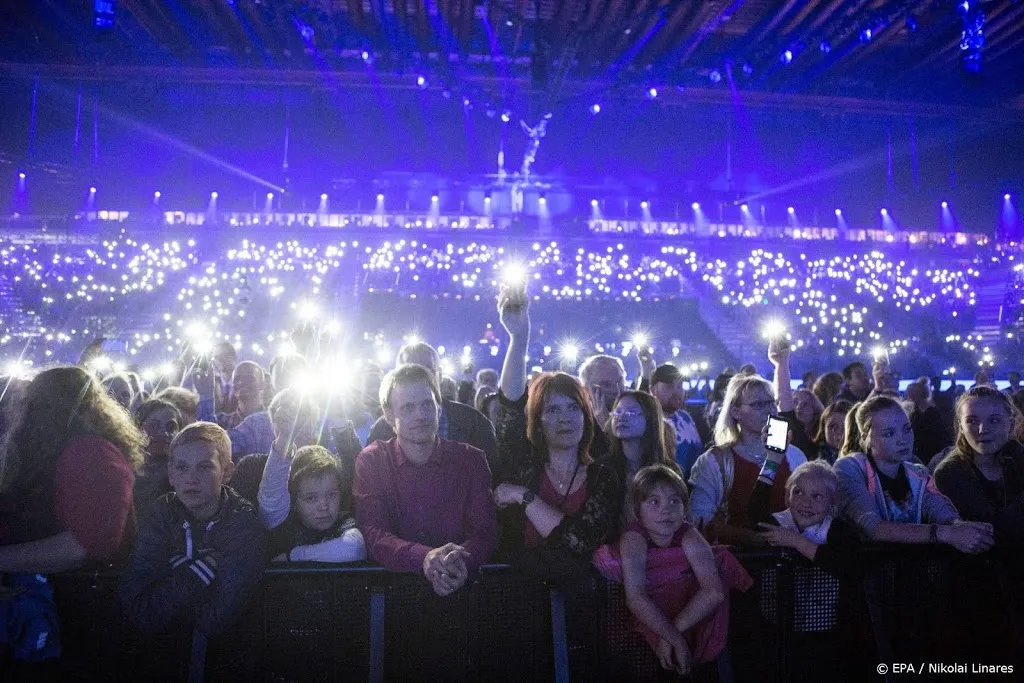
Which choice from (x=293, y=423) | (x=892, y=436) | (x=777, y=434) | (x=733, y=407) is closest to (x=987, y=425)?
(x=892, y=436)

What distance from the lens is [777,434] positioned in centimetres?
299

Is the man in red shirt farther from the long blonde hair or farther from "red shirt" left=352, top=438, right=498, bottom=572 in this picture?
the long blonde hair

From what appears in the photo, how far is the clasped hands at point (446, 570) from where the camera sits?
84.8 inches

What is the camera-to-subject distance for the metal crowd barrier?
2221 millimetres

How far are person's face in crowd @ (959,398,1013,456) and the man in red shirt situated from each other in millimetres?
2416

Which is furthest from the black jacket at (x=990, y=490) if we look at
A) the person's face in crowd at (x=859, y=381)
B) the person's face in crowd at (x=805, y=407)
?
the person's face in crowd at (x=859, y=381)

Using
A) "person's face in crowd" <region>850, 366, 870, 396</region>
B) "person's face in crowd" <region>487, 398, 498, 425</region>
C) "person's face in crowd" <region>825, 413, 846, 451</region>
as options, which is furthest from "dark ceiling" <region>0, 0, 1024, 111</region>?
"person's face in crowd" <region>487, 398, 498, 425</region>

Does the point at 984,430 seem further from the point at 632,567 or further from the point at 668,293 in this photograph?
the point at 668,293

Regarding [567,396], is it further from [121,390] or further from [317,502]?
[121,390]

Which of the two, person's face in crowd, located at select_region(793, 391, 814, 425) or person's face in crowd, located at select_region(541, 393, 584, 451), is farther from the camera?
person's face in crowd, located at select_region(793, 391, 814, 425)

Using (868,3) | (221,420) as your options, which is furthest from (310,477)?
(868,3)

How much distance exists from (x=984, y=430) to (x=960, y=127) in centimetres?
1687

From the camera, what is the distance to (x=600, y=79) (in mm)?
12859

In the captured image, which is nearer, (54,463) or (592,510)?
(54,463)
